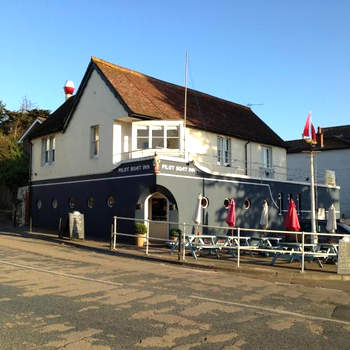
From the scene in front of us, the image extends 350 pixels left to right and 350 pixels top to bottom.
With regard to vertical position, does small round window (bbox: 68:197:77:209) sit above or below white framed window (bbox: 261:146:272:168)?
below

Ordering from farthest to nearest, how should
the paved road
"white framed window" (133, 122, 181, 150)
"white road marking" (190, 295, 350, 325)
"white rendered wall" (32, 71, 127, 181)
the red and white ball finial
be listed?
the red and white ball finial → "white rendered wall" (32, 71, 127, 181) → "white framed window" (133, 122, 181, 150) → "white road marking" (190, 295, 350, 325) → the paved road

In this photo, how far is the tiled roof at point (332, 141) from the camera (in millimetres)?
37719

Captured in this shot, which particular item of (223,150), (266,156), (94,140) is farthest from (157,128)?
(266,156)

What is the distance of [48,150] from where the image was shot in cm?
2786

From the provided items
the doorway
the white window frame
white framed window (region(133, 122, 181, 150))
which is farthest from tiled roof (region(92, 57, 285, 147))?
the doorway

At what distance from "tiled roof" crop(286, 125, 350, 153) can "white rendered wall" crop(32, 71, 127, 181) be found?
1927cm

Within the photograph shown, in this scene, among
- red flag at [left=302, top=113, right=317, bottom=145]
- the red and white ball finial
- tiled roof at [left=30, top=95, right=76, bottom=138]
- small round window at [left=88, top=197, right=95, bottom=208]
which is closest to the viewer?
red flag at [left=302, top=113, right=317, bottom=145]

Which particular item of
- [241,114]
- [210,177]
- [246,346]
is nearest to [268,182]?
[210,177]

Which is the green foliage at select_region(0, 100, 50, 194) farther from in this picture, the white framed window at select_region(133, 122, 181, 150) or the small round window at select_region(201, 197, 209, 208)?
the small round window at select_region(201, 197, 209, 208)

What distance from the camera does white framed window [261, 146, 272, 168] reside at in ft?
90.1

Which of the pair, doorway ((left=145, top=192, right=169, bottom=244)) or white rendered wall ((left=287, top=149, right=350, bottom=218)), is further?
white rendered wall ((left=287, top=149, right=350, bottom=218))

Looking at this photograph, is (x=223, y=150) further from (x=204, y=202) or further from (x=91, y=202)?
(x=91, y=202)

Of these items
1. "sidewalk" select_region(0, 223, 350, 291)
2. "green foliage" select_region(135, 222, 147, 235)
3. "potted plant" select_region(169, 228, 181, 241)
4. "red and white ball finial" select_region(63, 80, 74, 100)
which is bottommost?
"sidewalk" select_region(0, 223, 350, 291)

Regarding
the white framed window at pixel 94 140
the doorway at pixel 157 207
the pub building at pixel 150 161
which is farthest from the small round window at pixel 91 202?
the doorway at pixel 157 207
